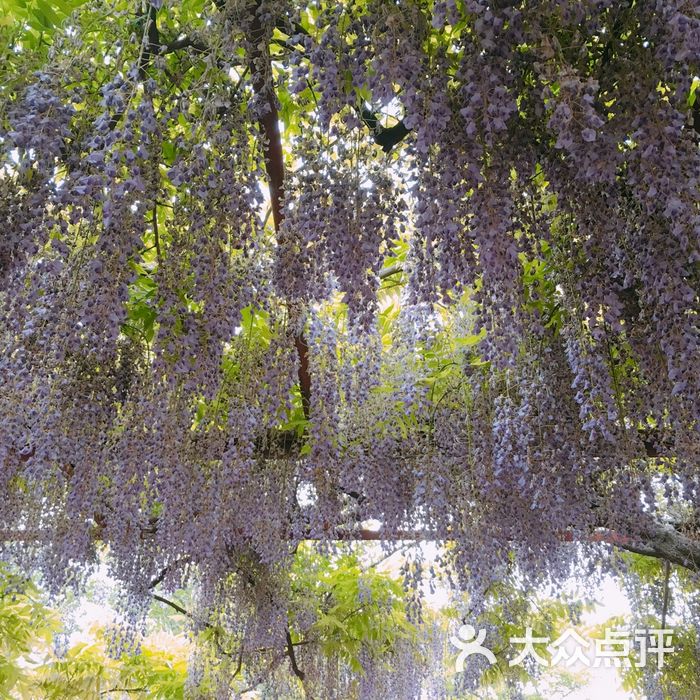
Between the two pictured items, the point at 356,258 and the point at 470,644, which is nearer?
the point at 356,258

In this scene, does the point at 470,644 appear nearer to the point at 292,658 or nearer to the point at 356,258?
the point at 292,658

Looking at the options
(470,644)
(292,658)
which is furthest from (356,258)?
(470,644)

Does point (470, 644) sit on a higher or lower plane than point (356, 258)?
lower

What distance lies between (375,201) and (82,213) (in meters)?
0.81

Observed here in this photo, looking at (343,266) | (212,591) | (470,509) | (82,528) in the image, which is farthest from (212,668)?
(343,266)

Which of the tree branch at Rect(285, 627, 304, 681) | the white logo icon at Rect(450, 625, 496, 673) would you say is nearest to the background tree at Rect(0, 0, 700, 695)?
the tree branch at Rect(285, 627, 304, 681)

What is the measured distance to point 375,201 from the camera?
202 cm

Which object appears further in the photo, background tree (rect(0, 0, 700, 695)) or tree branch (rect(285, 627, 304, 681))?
tree branch (rect(285, 627, 304, 681))

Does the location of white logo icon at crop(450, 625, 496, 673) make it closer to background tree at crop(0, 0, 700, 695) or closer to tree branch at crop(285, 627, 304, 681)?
tree branch at crop(285, 627, 304, 681)

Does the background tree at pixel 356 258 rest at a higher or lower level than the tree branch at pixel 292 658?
higher

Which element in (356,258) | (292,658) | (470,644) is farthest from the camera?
(470,644)

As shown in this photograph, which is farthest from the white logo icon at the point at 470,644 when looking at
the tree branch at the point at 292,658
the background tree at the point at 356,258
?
the background tree at the point at 356,258

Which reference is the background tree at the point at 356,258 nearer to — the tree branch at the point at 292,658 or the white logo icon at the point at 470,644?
the tree branch at the point at 292,658

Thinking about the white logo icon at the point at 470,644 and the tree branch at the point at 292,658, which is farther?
the white logo icon at the point at 470,644
